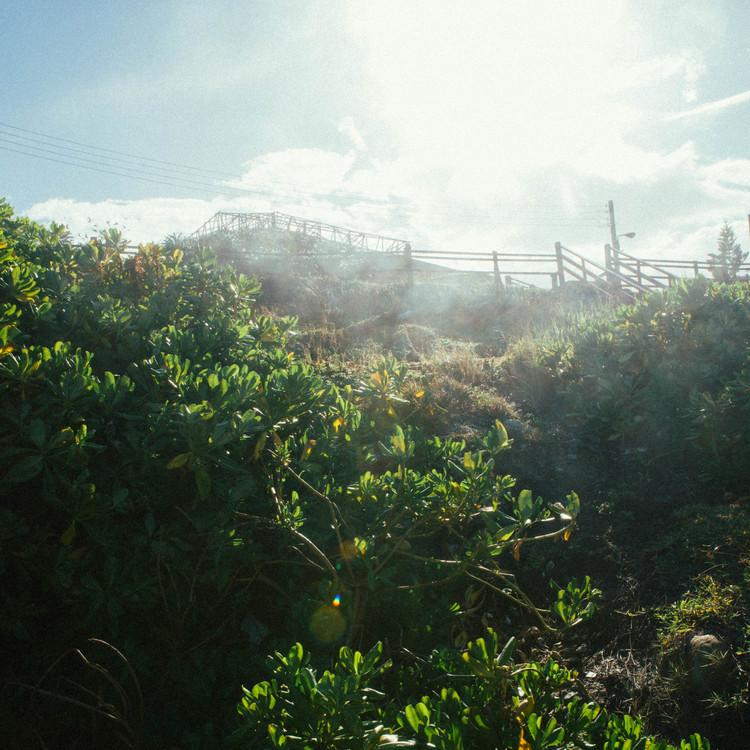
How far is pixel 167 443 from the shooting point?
196 centimetres

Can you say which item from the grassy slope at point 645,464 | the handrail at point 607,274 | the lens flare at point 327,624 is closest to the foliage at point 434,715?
the lens flare at point 327,624

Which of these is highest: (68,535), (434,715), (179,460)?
(179,460)

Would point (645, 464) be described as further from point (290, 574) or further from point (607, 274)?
point (607, 274)

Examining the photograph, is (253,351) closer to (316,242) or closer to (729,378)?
(729,378)

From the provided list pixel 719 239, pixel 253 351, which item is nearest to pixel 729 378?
pixel 253 351

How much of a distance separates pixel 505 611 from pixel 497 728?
162 cm

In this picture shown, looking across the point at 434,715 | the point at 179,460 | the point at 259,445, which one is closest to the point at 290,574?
the point at 259,445

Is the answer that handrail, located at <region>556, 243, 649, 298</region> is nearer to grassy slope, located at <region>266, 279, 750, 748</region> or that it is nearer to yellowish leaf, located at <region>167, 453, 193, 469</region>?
grassy slope, located at <region>266, 279, 750, 748</region>

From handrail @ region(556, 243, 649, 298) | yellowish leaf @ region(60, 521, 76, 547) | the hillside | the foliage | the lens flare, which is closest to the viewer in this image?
the foliage

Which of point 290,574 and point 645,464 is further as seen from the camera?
point 645,464

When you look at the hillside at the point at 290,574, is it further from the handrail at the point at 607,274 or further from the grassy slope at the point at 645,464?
the handrail at the point at 607,274

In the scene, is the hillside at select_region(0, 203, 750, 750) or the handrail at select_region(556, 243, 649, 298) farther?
the handrail at select_region(556, 243, 649, 298)

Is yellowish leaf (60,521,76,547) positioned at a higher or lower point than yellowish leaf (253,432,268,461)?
lower

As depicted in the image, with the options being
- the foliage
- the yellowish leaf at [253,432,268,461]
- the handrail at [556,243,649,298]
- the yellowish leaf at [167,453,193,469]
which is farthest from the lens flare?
the handrail at [556,243,649,298]
